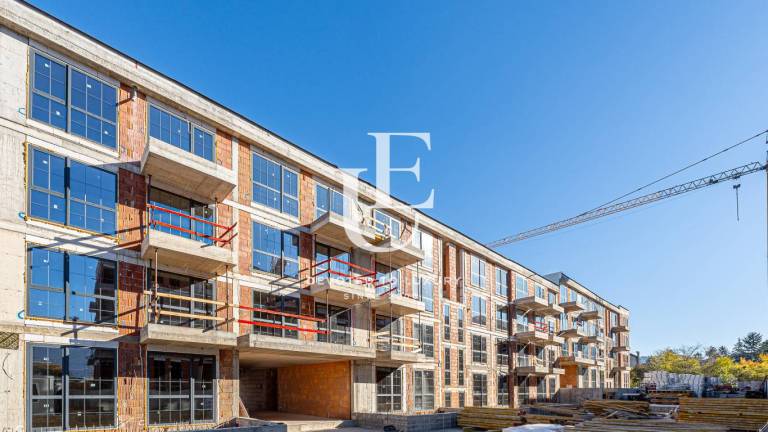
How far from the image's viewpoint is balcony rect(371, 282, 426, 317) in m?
24.5

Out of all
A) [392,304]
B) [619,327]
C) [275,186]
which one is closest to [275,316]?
[275,186]

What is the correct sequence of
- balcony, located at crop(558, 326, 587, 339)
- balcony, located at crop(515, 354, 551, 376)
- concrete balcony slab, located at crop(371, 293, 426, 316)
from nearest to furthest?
concrete balcony slab, located at crop(371, 293, 426, 316), balcony, located at crop(515, 354, 551, 376), balcony, located at crop(558, 326, 587, 339)

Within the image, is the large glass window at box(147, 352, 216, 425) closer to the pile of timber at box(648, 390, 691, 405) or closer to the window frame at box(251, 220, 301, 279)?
the window frame at box(251, 220, 301, 279)

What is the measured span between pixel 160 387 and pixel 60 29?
1064cm

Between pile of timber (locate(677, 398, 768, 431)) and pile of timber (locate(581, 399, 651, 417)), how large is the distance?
3936 millimetres

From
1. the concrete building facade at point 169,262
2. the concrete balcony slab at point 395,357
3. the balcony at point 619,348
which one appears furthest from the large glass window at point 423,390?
the balcony at point 619,348

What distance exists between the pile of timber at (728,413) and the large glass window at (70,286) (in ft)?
74.4

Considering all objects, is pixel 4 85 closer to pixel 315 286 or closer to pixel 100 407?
pixel 100 407

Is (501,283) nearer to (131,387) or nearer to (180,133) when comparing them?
(180,133)

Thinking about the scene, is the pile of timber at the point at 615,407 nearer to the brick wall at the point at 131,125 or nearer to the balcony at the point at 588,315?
the balcony at the point at 588,315

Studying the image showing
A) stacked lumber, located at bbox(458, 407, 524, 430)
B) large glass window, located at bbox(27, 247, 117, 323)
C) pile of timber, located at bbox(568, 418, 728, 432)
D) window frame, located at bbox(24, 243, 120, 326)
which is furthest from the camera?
stacked lumber, located at bbox(458, 407, 524, 430)

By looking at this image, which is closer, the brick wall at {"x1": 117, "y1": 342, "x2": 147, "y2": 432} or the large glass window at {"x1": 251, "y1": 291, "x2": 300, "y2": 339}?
the brick wall at {"x1": 117, "y1": 342, "x2": 147, "y2": 432}

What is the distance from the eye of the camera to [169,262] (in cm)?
1697

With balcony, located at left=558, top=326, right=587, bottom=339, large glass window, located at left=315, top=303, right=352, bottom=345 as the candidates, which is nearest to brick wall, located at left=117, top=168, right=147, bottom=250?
large glass window, located at left=315, top=303, right=352, bottom=345
